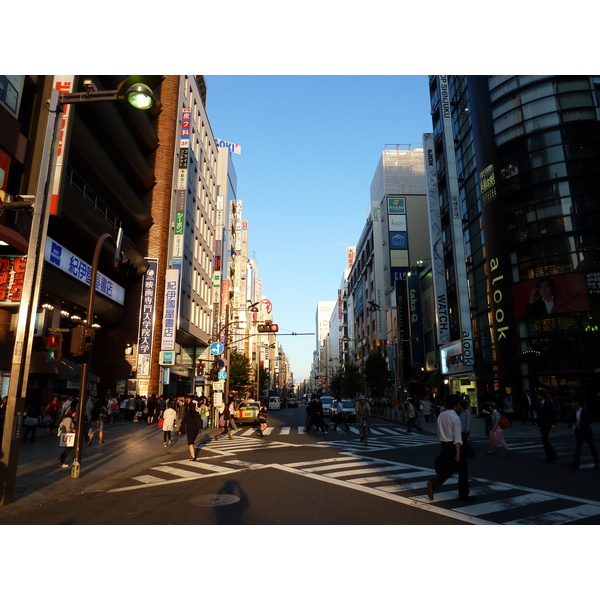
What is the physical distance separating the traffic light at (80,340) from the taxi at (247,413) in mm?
22733

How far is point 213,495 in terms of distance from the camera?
28.6 ft

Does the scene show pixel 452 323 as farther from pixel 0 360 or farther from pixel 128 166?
pixel 0 360

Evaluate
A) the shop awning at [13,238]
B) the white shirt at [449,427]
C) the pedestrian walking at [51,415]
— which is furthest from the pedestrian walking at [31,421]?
the white shirt at [449,427]

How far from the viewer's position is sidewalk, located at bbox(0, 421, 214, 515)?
9281 millimetres

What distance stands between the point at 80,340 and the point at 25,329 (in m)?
1.86

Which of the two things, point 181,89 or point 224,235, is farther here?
point 224,235

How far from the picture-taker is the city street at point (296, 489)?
Answer: 7078mm

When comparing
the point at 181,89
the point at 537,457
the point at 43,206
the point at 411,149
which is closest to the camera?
the point at 43,206

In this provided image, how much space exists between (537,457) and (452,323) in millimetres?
31131

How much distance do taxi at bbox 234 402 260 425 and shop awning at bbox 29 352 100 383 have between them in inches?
403

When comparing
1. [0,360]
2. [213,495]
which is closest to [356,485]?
[213,495]

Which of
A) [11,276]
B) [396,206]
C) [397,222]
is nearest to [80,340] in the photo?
[11,276]

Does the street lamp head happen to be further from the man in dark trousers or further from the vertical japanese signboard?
the vertical japanese signboard

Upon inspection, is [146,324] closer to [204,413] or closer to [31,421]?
[204,413]
